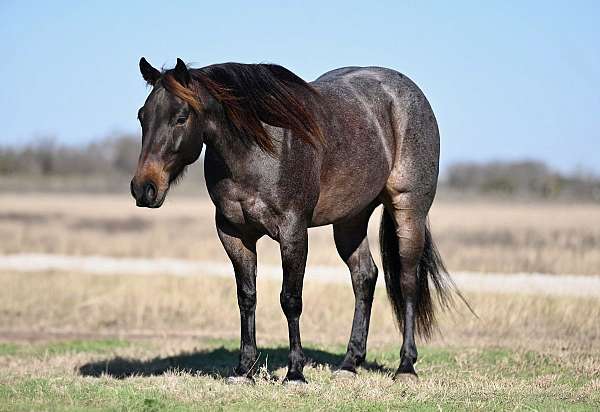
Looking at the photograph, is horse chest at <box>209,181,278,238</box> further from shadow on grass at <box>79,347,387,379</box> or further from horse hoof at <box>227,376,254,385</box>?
shadow on grass at <box>79,347,387,379</box>

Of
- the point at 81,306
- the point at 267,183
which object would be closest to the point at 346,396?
the point at 267,183

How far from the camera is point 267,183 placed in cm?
770

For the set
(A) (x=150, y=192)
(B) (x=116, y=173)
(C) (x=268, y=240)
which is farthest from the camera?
(B) (x=116, y=173)

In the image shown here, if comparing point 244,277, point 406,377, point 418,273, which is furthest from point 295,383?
point 418,273

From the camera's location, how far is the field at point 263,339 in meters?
7.43

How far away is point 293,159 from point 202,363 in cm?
370

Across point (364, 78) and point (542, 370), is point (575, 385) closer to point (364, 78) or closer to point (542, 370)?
point (542, 370)

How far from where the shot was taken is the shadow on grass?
998 centimetres

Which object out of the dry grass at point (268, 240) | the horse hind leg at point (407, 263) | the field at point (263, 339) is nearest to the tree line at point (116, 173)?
the dry grass at point (268, 240)

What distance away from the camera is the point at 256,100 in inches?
307

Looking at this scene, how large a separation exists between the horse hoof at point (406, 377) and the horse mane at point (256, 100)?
99.8 inches

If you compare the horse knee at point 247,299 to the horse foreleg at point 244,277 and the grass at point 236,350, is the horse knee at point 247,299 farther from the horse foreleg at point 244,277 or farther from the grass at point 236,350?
the grass at point 236,350

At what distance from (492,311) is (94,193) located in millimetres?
48984

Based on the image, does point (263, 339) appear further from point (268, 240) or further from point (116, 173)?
point (116, 173)
